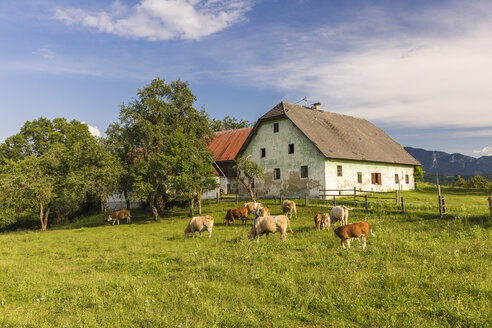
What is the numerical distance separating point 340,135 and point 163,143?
20.0m

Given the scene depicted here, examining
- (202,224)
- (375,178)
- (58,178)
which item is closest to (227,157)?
(375,178)

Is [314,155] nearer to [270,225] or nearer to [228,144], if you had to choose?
[228,144]

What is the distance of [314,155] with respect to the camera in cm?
3206

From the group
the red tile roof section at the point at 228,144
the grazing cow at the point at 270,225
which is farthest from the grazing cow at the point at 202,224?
the red tile roof section at the point at 228,144

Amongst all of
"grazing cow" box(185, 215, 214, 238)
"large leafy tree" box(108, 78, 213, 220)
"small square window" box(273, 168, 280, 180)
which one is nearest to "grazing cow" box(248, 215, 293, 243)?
"grazing cow" box(185, 215, 214, 238)

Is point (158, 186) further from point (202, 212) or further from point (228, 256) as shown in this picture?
point (228, 256)

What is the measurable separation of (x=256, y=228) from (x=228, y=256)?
318cm

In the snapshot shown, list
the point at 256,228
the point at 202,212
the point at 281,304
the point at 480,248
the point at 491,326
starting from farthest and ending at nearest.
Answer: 1. the point at 202,212
2. the point at 256,228
3. the point at 480,248
4. the point at 281,304
5. the point at 491,326

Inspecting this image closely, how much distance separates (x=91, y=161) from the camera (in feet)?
105

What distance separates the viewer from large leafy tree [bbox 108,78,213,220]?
28.8 m

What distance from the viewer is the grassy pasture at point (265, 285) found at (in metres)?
6.64

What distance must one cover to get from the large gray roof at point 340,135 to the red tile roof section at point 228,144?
22.2 feet

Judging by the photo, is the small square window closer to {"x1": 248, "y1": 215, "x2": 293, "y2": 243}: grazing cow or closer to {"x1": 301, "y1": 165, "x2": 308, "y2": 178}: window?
{"x1": 301, "y1": 165, "x2": 308, "y2": 178}: window

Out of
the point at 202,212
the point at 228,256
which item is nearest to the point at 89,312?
the point at 228,256
